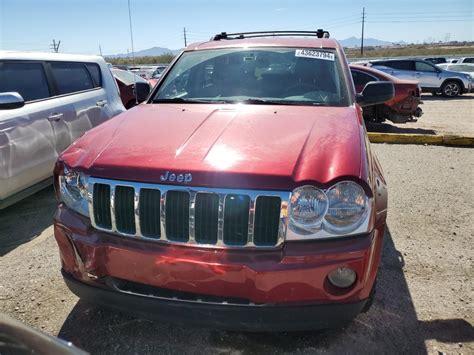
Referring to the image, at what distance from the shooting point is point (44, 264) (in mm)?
3395

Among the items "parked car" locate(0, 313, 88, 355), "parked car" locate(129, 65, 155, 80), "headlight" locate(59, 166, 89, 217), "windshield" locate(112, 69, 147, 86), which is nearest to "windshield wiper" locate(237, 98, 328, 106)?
"headlight" locate(59, 166, 89, 217)

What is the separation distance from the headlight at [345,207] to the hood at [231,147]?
7 cm

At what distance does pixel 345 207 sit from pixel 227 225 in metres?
0.59

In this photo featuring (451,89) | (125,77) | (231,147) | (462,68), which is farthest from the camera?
(462,68)

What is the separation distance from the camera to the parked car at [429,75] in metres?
16.7

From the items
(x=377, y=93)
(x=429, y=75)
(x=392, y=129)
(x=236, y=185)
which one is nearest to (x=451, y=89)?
(x=429, y=75)

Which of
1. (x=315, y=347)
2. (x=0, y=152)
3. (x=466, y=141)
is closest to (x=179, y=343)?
(x=315, y=347)

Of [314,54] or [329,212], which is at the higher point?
[314,54]

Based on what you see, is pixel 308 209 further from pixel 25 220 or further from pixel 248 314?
pixel 25 220

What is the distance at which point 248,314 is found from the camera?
6.49ft

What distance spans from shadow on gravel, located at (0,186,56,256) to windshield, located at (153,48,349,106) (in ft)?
6.26

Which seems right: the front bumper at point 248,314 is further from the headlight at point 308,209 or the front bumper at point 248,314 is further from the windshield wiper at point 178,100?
the windshield wiper at point 178,100

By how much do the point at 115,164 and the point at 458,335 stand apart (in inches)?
90.4

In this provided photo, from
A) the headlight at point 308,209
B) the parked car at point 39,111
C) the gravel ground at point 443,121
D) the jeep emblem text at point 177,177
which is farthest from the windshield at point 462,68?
the jeep emblem text at point 177,177
